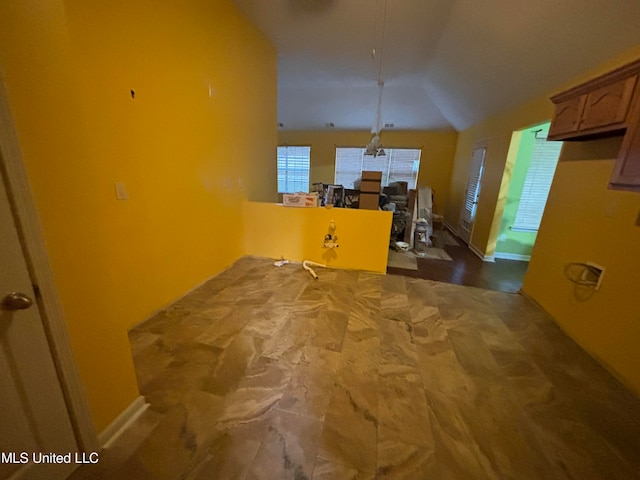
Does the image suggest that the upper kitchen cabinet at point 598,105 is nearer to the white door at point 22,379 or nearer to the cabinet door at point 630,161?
the cabinet door at point 630,161

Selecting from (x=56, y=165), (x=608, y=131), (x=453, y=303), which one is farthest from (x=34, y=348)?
(x=608, y=131)

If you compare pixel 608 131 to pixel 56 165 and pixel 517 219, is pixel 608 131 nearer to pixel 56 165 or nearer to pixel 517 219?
pixel 517 219

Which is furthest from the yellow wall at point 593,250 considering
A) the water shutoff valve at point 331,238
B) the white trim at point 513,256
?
the water shutoff valve at point 331,238

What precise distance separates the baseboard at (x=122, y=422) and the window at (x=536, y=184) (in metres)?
5.24

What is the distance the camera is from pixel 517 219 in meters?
4.36

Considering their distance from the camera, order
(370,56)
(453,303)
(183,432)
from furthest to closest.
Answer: (370,56) → (453,303) → (183,432)

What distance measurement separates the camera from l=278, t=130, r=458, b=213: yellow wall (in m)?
7.51

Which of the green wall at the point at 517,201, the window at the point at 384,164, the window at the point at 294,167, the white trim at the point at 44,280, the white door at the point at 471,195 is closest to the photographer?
the white trim at the point at 44,280

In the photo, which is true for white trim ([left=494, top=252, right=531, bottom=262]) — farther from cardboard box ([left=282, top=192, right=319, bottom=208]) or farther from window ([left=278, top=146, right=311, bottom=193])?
window ([left=278, top=146, right=311, bottom=193])

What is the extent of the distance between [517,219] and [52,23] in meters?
5.55

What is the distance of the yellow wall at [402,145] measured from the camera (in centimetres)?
751

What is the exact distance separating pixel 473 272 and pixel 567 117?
7.17ft

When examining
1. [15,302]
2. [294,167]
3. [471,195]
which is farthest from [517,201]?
[294,167]

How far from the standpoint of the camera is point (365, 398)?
158 cm
